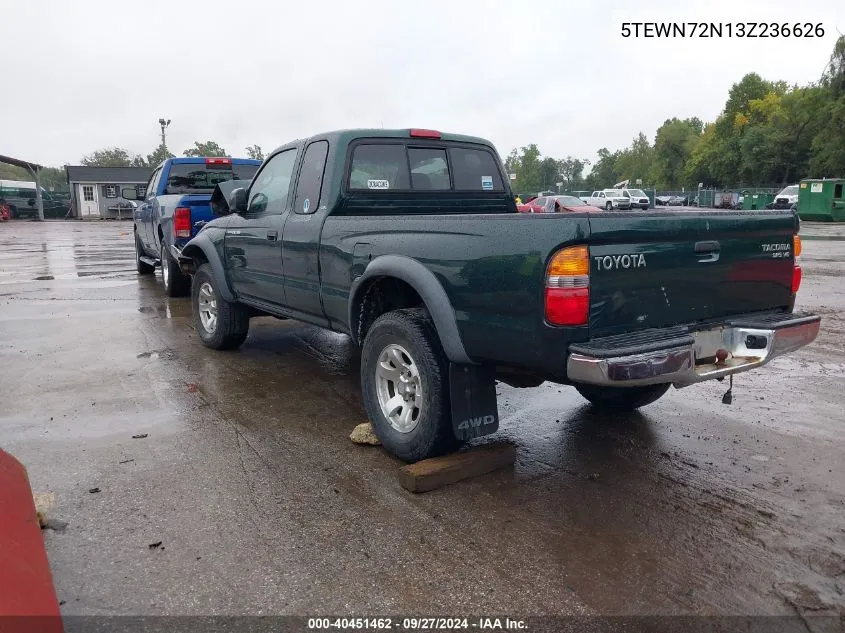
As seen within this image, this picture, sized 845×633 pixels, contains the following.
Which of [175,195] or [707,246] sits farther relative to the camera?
[175,195]

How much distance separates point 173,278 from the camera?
9.95 metres

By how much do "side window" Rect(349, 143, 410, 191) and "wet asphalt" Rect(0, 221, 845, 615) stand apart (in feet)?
5.52

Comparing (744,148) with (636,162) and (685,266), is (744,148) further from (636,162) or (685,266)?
(685,266)

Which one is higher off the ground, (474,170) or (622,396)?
(474,170)

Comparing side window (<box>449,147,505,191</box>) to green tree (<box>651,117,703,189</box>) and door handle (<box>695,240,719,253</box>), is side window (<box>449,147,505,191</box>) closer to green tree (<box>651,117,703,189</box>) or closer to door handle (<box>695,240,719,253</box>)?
door handle (<box>695,240,719,253</box>)

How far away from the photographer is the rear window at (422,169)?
4922 mm

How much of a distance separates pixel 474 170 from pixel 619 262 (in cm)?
263

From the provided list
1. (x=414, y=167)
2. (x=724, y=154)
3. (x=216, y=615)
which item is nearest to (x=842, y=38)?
(x=724, y=154)

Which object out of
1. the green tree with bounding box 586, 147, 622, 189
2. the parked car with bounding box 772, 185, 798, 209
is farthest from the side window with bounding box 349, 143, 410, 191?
the green tree with bounding box 586, 147, 622, 189

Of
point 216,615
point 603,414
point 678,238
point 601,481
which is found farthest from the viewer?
point 603,414

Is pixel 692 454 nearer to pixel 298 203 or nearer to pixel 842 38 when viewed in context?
pixel 298 203

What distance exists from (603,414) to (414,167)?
233cm

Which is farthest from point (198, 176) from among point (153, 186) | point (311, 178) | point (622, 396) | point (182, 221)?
point (622, 396)

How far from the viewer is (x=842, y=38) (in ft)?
158
